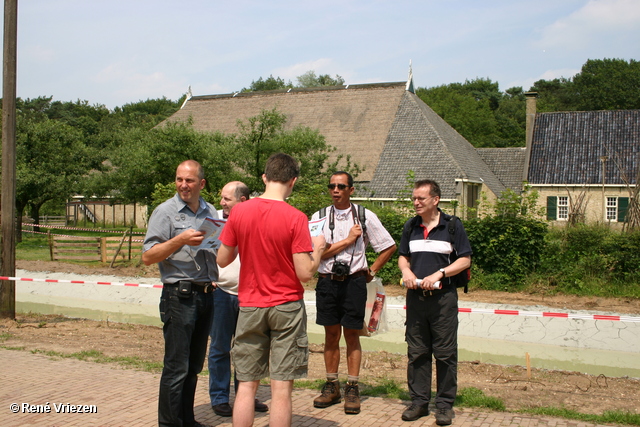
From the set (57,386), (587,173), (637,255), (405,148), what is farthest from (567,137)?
(57,386)

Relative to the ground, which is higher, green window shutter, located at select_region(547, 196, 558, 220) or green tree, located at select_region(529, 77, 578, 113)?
green tree, located at select_region(529, 77, 578, 113)

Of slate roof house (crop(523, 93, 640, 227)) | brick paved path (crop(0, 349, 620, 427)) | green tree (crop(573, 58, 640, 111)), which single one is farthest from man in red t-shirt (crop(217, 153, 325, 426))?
green tree (crop(573, 58, 640, 111))

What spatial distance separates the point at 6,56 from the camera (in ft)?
32.8

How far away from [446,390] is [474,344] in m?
5.99

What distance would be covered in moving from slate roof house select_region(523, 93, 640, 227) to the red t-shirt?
30.6m

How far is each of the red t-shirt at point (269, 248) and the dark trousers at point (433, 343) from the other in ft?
5.40

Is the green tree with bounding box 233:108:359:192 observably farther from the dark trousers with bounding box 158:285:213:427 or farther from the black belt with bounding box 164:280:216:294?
the dark trousers with bounding box 158:285:213:427

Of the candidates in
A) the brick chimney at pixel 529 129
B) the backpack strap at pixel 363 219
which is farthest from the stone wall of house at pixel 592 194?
the backpack strap at pixel 363 219

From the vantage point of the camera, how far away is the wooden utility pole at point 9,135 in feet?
32.7

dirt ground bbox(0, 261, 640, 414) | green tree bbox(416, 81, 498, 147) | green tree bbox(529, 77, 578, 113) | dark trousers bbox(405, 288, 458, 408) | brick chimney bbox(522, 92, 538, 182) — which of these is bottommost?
dirt ground bbox(0, 261, 640, 414)

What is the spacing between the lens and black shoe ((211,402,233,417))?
5172mm

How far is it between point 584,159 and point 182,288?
113 ft

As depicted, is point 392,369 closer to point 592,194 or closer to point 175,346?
point 175,346

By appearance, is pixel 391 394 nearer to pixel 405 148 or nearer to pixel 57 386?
pixel 57 386
